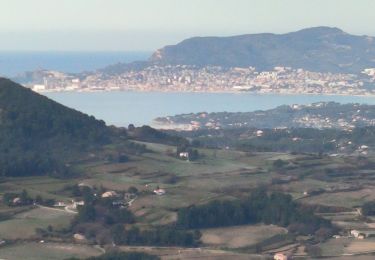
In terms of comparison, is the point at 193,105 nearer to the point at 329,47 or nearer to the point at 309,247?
the point at 329,47

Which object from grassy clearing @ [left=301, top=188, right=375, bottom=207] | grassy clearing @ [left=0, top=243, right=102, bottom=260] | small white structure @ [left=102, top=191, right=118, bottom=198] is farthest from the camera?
grassy clearing @ [left=301, top=188, right=375, bottom=207]

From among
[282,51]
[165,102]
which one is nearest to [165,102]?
[165,102]

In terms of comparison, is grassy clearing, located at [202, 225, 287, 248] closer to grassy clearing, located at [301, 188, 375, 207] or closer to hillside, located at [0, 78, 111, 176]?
grassy clearing, located at [301, 188, 375, 207]

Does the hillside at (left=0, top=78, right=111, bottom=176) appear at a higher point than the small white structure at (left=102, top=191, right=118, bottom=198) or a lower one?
higher

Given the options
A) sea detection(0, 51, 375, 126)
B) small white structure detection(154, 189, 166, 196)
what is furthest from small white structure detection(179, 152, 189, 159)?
sea detection(0, 51, 375, 126)

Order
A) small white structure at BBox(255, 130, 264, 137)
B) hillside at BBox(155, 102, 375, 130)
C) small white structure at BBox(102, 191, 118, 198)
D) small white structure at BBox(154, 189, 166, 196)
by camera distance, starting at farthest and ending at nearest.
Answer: hillside at BBox(155, 102, 375, 130), small white structure at BBox(255, 130, 264, 137), small white structure at BBox(154, 189, 166, 196), small white structure at BBox(102, 191, 118, 198)

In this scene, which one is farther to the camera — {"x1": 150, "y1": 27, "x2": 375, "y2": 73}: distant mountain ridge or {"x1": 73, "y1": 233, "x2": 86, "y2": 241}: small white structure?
{"x1": 150, "y1": 27, "x2": 375, "y2": 73}: distant mountain ridge

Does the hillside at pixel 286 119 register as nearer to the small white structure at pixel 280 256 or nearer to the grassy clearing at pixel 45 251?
the grassy clearing at pixel 45 251
